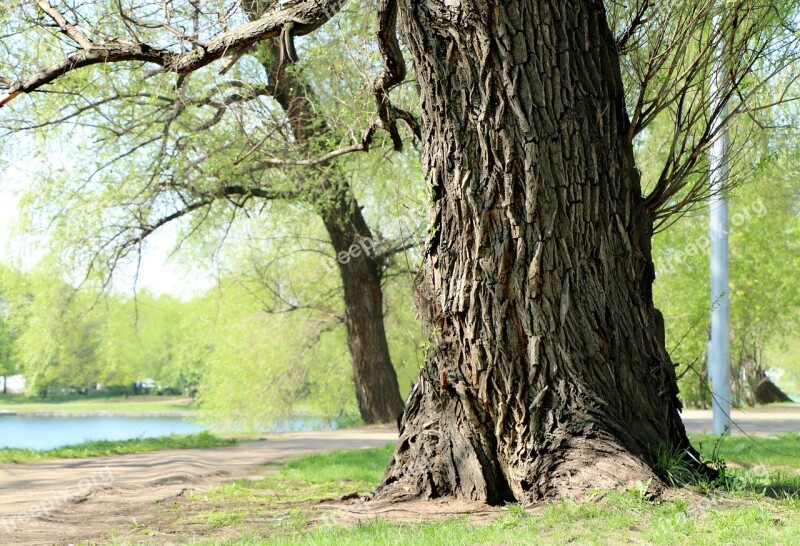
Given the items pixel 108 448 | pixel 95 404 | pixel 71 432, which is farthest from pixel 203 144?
pixel 95 404

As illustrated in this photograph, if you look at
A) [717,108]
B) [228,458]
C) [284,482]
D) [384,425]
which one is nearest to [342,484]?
[284,482]

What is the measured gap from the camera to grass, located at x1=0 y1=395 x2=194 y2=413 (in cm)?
5625

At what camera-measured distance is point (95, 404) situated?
63.4 m

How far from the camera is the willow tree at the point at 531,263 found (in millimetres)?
5242

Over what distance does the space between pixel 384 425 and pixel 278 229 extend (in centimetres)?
494

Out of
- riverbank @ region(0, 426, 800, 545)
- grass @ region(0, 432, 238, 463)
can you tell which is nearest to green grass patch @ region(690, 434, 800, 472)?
riverbank @ region(0, 426, 800, 545)

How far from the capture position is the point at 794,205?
22531mm

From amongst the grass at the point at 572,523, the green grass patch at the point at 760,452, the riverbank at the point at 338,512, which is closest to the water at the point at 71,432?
the riverbank at the point at 338,512

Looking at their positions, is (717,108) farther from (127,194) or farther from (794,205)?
(794,205)

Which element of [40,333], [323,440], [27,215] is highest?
[27,215]

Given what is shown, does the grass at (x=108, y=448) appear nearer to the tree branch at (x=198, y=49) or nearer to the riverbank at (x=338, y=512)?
the riverbank at (x=338, y=512)

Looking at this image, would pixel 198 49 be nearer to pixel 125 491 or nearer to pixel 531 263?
pixel 531 263

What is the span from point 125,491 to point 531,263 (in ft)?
15.6

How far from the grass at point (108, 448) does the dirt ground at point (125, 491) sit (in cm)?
45
